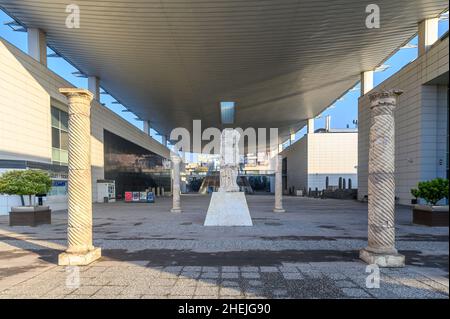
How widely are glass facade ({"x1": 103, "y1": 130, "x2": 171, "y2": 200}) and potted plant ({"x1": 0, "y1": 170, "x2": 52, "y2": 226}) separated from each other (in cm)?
1880

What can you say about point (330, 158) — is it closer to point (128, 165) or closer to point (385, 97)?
point (128, 165)

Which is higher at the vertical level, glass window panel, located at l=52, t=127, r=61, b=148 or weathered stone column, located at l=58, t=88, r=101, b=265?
glass window panel, located at l=52, t=127, r=61, b=148

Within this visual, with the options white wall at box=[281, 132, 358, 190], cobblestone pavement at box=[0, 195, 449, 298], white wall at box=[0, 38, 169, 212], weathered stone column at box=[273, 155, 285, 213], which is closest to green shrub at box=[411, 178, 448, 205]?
cobblestone pavement at box=[0, 195, 449, 298]

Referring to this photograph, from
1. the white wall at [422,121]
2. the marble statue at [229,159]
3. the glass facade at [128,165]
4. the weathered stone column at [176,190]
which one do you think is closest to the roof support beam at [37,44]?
the weathered stone column at [176,190]

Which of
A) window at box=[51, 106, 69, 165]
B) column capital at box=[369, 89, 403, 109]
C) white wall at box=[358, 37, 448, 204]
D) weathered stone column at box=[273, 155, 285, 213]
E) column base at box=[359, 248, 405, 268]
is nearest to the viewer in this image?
column base at box=[359, 248, 405, 268]

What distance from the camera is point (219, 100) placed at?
107 ft

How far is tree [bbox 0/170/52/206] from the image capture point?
11.7 metres

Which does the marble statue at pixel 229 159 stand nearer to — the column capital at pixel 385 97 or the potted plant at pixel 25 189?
the column capital at pixel 385 97

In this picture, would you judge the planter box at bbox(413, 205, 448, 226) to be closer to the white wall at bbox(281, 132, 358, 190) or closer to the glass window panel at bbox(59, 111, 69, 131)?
the glass window panel at bbox(59, 111, 69, 131)

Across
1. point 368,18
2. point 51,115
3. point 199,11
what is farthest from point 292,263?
point 51,115

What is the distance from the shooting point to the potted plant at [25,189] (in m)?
11.8

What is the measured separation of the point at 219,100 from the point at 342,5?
61.4 feet

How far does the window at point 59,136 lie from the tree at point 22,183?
374 inches

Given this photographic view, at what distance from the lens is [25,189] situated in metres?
11.9
